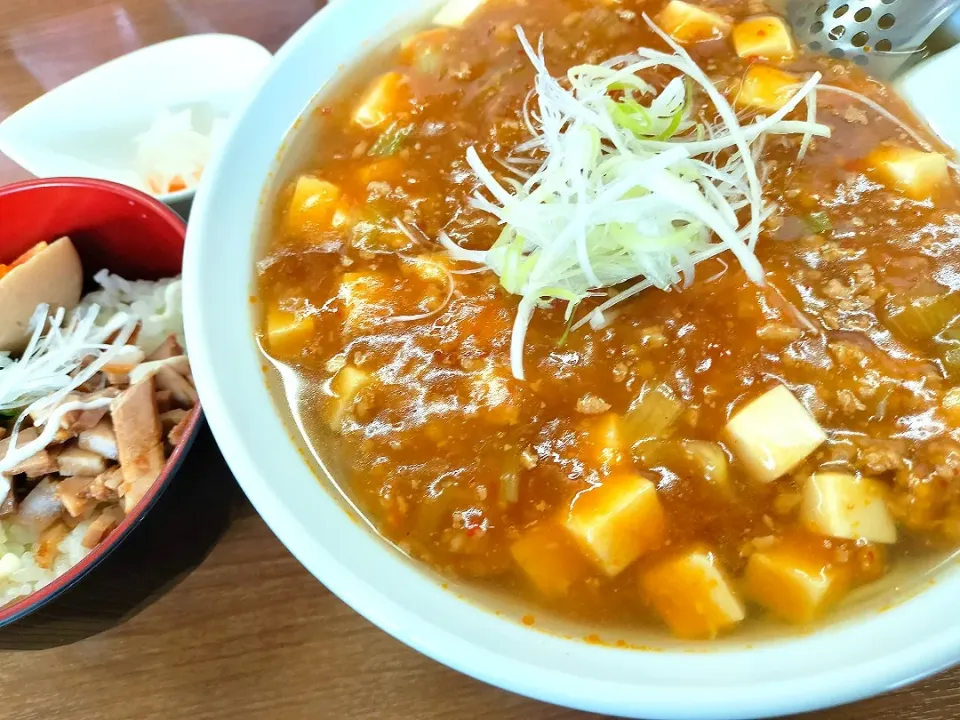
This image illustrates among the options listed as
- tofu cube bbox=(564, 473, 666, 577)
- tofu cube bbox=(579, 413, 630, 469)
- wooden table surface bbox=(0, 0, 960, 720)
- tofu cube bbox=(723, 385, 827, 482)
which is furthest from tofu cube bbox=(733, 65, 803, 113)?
wooden table surface bbox=(0, 0, 960, 720)

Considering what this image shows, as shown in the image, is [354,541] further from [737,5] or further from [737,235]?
[737,5]

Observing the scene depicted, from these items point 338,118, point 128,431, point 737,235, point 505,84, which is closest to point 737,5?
point 505,84

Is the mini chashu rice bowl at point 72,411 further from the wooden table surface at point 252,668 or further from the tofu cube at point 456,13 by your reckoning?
the tofu cube at point 456,13

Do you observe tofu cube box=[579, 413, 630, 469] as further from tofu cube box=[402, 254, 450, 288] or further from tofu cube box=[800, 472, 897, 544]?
tofu cube box=[402, 254, 450, 288]

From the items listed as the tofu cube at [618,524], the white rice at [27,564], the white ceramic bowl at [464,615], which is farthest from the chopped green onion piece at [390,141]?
the white rice at [27,564]

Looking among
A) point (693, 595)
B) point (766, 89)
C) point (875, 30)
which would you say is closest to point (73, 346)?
point (693, 595)

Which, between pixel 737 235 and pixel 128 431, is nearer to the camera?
pixel 737 235

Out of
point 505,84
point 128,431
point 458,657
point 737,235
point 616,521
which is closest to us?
point 458,657
